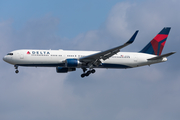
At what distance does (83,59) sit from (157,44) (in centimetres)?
1780

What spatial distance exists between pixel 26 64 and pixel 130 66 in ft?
65.5

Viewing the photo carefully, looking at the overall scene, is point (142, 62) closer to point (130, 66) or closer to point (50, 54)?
point (130, 66)

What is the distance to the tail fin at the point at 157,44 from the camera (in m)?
72.6

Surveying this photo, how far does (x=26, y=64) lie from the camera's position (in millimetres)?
63000

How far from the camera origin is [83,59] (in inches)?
2532

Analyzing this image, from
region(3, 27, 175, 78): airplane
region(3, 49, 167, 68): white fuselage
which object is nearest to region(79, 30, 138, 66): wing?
region(3, 27, 175, 78): airplane

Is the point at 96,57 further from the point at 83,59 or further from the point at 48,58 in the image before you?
the point at 48,58

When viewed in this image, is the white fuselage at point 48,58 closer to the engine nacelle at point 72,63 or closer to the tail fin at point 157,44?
the engine nacelle at point 72,63

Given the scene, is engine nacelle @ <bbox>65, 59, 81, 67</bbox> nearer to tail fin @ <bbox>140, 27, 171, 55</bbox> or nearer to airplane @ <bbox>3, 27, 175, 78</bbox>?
airplane @ <bbox>3, 27, 175, 78</bbox>

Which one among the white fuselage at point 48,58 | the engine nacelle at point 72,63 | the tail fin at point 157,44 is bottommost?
the engine nacelle at point 72,63

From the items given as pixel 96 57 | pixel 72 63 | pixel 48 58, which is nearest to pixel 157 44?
pixel 96 57

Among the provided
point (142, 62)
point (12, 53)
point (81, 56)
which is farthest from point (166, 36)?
point (12, 53)

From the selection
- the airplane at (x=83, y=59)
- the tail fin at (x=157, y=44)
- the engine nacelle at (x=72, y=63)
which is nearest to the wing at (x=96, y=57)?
the airplane at (x=83, y=59)

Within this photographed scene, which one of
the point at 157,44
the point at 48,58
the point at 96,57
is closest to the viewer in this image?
the point at 48,58
